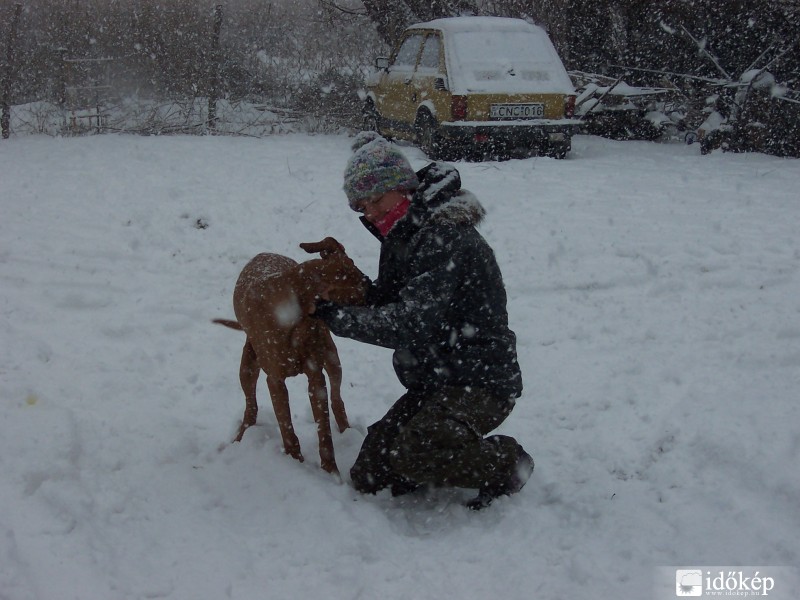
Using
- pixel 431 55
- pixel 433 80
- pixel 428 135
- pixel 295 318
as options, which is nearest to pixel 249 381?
pixel 295 318

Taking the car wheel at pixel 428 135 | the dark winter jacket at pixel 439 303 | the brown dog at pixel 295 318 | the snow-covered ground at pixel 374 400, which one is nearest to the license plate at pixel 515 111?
the car wheel at pixel 428 135

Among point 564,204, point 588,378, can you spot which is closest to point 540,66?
A: point 564,204

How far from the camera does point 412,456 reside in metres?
3.12

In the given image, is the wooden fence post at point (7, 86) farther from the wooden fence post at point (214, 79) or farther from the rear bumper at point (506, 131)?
the rear bumper at point (506, 131)

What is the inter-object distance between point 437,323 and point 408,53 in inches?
319

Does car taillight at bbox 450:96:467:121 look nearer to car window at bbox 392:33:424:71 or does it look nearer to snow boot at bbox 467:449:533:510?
car window at bbox 392:33:424:71

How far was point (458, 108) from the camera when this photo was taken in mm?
8688

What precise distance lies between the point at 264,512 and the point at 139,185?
18.5ft

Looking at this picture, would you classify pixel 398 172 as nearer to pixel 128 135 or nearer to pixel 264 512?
pixel 264 512

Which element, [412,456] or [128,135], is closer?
[412,456]

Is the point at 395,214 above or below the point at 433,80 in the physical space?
below

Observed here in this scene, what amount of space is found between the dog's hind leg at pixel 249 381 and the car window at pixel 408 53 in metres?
7.28

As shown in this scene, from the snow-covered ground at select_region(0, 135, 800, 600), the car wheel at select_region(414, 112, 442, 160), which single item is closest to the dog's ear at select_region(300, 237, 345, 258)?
the snow-covered ground at select_region(0, 135, 800, 600)

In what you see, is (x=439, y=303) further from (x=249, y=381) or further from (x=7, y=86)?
(x=7, y=86)
